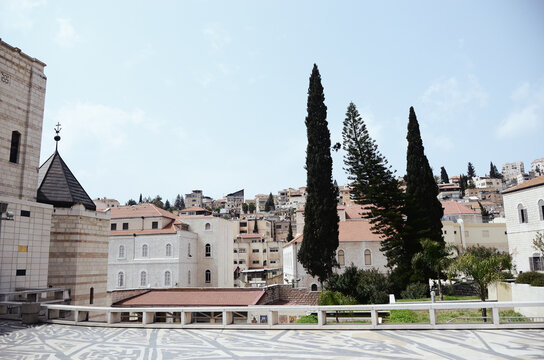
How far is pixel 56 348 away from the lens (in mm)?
7871

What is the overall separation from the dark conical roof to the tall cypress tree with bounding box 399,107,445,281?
22.3 m

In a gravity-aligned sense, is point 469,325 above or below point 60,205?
below

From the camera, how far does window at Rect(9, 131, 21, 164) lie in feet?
51.5

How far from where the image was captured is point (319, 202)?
2864 centimetres

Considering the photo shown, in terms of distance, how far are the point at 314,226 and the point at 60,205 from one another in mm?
16472

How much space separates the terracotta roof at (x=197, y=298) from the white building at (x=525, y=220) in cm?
1821

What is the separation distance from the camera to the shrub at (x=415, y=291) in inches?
1027

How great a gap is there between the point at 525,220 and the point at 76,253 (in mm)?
27847

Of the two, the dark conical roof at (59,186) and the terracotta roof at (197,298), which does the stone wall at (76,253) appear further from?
the terracotta roof at (197,298)

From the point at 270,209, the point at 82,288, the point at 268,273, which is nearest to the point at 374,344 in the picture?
the point at 82,288

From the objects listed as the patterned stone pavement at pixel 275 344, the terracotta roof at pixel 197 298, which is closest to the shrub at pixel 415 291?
the terracotta roof at pixel 197 298

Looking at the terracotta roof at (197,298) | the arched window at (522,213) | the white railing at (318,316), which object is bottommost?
the terracotta roof at (197,298)

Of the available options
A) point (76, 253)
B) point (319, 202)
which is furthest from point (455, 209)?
point (76, 253)

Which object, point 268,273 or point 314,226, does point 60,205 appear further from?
point 268,273
